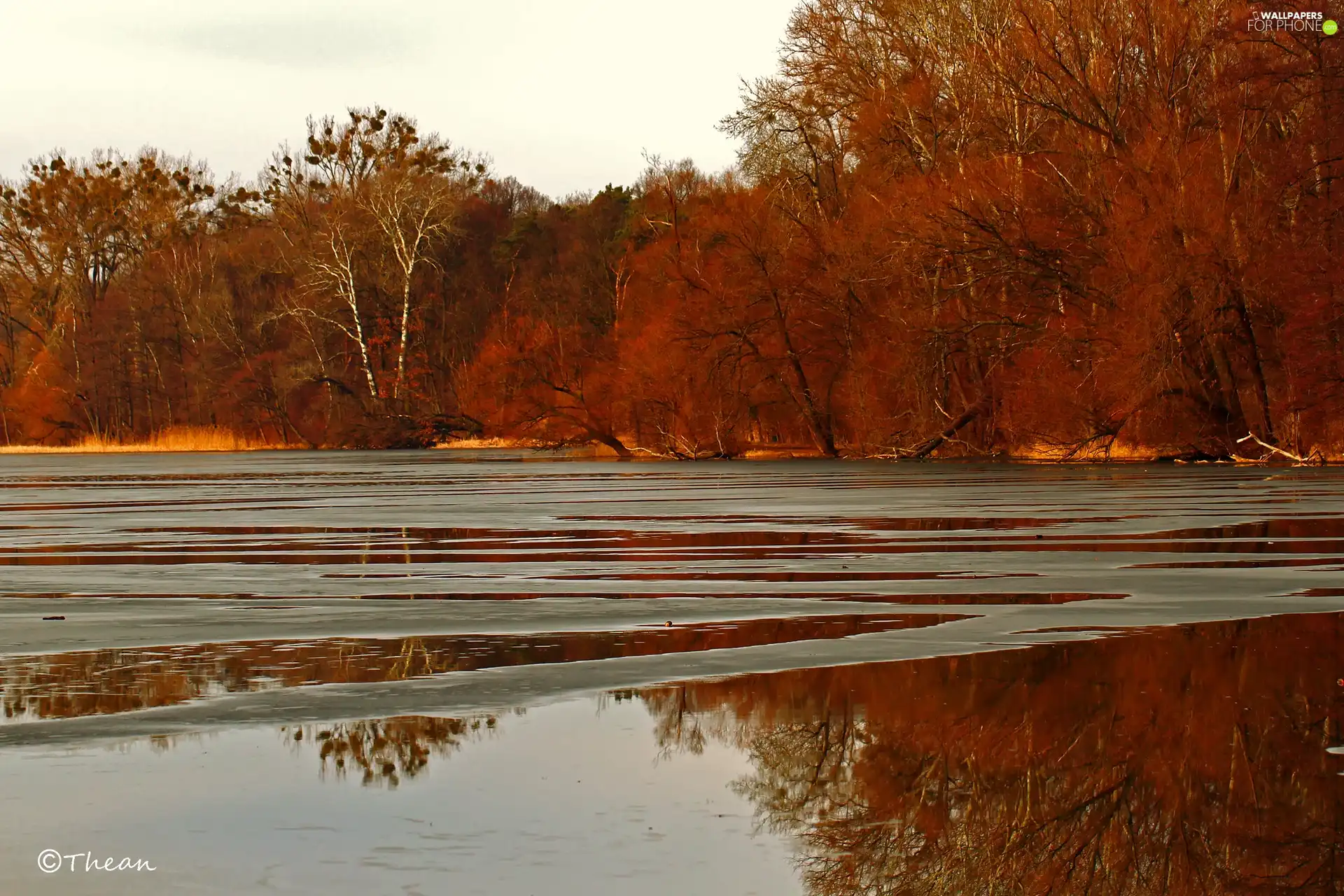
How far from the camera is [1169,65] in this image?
4191 cm

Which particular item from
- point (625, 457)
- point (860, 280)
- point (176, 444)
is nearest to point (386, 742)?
point (860, 280)

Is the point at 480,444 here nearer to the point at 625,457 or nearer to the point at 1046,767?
the point at 625,457

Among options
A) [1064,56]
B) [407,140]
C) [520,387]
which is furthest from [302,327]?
[1064,56]

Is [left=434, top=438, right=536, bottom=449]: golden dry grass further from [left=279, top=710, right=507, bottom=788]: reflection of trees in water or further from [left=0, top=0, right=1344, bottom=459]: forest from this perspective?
[left=279, top=710, right=507, bottom=788]: reflection of trees in water

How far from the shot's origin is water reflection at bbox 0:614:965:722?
6812mm

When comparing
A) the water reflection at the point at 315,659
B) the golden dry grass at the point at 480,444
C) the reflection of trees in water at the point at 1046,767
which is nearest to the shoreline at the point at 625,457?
the golden dry grass at the point at 480,444

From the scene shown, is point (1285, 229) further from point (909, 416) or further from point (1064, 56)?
point (909, 416)

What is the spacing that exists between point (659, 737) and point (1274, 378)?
36.7 meters

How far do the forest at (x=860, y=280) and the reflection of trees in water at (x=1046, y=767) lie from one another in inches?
1256

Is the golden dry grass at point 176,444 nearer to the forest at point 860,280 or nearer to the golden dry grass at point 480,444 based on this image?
the forest at point 860,280

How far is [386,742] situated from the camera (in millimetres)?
5695

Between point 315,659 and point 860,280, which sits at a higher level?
point 860,280

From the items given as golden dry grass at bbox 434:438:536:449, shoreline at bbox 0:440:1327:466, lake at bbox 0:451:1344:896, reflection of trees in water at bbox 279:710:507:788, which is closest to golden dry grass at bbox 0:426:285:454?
shoreline at bbox 0:440:1327:466

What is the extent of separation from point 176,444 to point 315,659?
230 ft
